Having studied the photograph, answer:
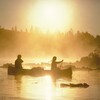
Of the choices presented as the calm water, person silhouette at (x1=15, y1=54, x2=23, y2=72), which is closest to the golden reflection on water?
the calm water

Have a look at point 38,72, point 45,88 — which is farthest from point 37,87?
point 38,72

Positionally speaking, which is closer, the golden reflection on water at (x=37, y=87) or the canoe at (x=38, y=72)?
the golden reflection on water at (x=37, y=87)

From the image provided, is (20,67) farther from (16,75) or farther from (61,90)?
(61,90)

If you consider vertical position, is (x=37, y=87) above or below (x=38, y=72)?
below

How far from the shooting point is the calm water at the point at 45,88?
4586 mm

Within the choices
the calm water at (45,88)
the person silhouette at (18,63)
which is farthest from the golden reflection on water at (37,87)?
the person silhouette at (18,63)

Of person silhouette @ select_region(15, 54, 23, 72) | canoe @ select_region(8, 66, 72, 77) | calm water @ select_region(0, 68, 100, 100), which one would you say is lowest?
calm water @ select_region(0, 68, 100, 100)

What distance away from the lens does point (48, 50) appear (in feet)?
15.9

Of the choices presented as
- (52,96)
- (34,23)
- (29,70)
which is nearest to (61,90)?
(52,96)

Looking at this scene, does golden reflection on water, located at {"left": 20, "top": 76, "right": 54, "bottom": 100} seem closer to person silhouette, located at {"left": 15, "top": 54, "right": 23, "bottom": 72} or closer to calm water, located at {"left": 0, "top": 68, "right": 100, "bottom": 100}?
calm water, located at {"left": 0, "top": 68, "right": 100, "bottom": 100}

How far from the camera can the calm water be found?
459cm

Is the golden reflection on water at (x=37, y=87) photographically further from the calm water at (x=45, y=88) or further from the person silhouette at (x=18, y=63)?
the person silhouette at (x=18, y=63)

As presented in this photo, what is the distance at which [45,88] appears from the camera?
4.73m

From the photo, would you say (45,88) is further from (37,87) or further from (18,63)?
(18,63)
